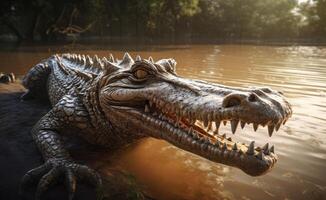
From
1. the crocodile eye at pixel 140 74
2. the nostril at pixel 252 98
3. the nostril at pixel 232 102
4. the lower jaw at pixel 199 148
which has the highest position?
the crocodile eye at pixel 140 74

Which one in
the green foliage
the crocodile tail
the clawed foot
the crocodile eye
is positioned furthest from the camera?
the green foliage

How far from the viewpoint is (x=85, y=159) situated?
11.1 ft

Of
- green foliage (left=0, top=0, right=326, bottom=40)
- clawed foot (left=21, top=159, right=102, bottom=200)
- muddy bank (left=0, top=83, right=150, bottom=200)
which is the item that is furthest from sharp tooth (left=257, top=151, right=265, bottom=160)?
green foliage (left=0, top=0, right=326, bottom=40)

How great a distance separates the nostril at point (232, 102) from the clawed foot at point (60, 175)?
4.45ft

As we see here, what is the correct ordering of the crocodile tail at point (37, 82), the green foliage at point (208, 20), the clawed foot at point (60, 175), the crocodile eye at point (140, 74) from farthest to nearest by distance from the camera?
1. the green foliage at point (208, 20)
2. the crocodile tail at point (37, 82)
3. the crocodile eye at point (140, 74)
4. the clawed foot at point (60, 175)

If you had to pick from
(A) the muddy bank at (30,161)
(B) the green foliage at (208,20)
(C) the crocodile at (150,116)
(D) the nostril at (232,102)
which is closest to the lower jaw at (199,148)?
(C) the crocodile at (150,116)

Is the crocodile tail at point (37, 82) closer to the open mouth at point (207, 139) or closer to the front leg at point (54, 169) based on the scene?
the front leg at point (54, 169)

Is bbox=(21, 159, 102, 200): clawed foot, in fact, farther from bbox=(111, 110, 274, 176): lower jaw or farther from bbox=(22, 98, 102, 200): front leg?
bbox=(111, 110, 274, 176): lower jaw

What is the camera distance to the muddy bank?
276 cm

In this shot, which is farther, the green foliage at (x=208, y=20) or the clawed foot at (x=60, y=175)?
the green foliage at (x=208, y=20)

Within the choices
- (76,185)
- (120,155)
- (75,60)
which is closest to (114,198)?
(76,185)

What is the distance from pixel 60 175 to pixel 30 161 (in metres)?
0.64

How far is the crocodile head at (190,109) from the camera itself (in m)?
2.22

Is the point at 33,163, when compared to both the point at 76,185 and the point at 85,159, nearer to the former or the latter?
the point at 85,159
